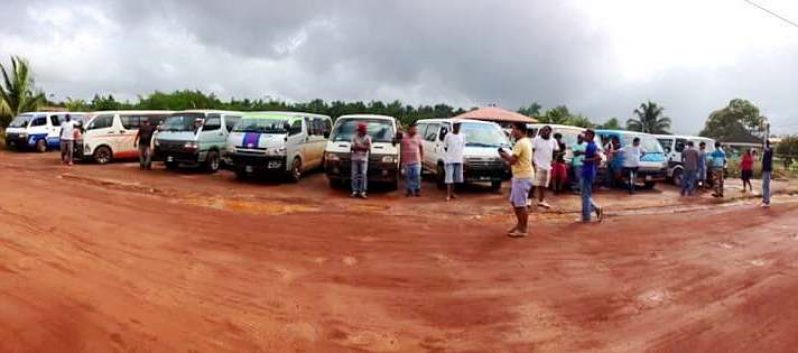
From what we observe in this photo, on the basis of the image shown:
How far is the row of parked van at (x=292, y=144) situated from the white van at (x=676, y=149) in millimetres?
8229

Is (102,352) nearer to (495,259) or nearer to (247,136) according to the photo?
(495,259)

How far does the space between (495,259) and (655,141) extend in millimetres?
13590

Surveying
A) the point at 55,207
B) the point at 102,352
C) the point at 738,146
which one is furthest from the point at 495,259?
the point at 738,146

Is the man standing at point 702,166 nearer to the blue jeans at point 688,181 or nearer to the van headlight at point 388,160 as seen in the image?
the blue jeans at point 688,181

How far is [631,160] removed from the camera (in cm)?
1828

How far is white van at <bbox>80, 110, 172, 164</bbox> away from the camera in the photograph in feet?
66.2

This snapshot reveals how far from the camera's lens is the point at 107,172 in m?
17.9

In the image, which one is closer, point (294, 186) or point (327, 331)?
point (327, 331)

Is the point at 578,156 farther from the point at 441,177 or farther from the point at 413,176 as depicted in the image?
the point at 413,176

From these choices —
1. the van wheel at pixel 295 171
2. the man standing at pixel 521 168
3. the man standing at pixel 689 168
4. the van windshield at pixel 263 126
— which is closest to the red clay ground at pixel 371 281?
the man standing at pixel 521 168

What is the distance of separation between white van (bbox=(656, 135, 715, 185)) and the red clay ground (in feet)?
30.5

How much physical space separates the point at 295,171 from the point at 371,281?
31.6ft

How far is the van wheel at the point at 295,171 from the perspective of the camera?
16484mm

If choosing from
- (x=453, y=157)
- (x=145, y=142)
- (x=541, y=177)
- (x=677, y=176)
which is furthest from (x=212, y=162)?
(x=677, y=176)
